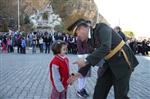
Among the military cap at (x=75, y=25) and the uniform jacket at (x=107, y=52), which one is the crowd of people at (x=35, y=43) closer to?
the military cap at (x=75, y=25)

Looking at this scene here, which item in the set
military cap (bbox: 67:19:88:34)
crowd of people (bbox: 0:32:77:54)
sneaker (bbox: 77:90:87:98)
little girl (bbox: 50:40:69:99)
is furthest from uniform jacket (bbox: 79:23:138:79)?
crowd of people (bbox: 0:32:77:54)

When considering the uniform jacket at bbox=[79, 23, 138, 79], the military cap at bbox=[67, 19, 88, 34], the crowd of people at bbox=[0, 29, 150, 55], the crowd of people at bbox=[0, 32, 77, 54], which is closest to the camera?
the uniform jacket at bbox=[79, 23, 138, 79]

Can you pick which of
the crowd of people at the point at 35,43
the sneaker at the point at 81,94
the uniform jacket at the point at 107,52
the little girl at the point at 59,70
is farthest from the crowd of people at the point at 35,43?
the uniform jacket at the point at 107,52

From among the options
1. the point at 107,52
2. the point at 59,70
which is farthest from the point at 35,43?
the point at 107,52

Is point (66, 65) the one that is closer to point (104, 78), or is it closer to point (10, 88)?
point (104, 78)

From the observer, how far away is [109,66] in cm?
634

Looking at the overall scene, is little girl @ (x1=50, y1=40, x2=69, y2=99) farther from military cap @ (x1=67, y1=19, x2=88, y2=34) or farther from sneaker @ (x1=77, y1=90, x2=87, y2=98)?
sneaker @ (x1=77, y1=90, x2=87, y2=98)

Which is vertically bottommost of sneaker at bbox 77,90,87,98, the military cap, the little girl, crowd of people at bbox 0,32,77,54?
crowd of people at bbox 0,32,77,54

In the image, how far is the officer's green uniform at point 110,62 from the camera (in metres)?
5.97

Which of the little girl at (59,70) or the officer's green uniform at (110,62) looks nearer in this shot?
the officer's green uniform at (110,62)

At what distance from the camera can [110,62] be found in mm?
6289

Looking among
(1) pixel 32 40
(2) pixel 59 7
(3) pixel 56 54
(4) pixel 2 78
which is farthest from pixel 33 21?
(3) pixel 56 54

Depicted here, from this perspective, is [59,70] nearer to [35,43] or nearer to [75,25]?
[75,25]

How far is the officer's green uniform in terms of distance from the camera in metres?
5.97
